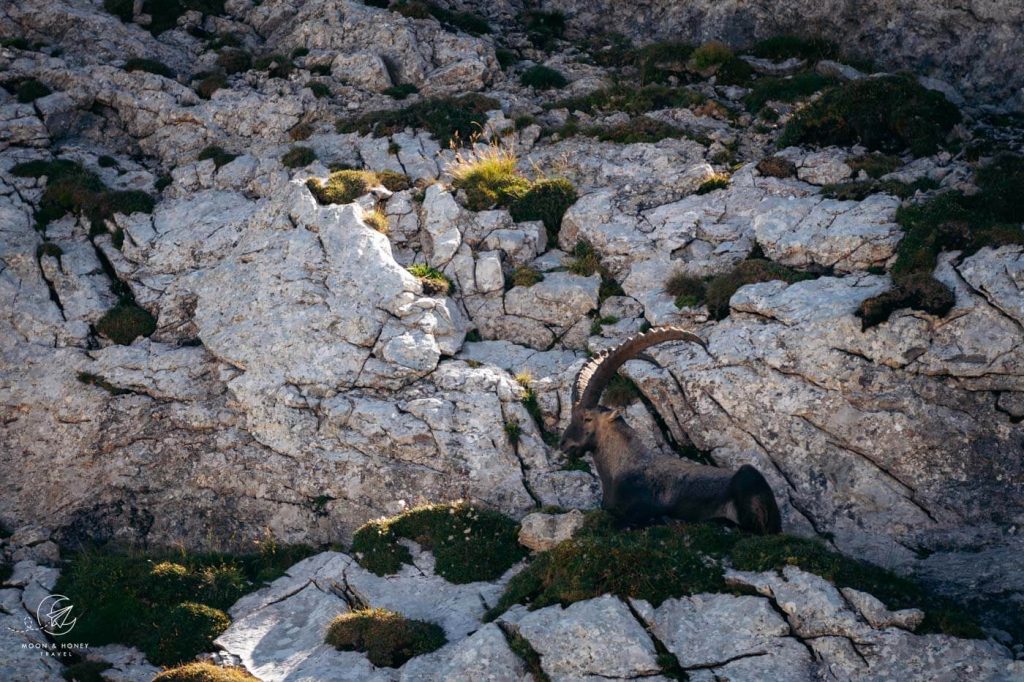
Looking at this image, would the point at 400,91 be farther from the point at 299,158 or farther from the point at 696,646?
the point at 696,646

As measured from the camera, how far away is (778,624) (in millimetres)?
14430

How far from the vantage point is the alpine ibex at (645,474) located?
57.7 ft

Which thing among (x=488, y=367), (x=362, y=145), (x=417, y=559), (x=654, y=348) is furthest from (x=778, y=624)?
(x=362, y=145)

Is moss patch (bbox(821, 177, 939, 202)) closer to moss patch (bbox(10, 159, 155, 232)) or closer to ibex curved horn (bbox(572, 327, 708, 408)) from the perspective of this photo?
ibex curved horn (bbox(572, 327, 708, 408))

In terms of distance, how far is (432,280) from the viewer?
25.0m

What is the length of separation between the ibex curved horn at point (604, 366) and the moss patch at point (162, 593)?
669 centimetres

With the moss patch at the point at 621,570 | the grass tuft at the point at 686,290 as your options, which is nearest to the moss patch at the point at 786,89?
the grass tuft at the point at 686,290

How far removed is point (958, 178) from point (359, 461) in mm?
16676

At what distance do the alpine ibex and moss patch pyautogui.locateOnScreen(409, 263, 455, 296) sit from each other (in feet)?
18.5

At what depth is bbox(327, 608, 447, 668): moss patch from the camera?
1580 cm

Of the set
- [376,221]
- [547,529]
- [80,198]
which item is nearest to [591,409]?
[547,529]

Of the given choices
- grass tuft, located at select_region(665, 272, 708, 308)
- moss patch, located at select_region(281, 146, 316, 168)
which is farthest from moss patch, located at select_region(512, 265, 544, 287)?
moss patch, located at select_region(281, 146, 316, 168)

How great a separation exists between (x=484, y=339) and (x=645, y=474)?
7.01 meters

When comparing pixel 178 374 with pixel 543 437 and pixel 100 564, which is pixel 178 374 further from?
pixel 543 437
